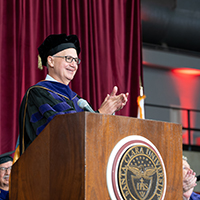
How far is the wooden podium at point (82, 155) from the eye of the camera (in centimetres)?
145

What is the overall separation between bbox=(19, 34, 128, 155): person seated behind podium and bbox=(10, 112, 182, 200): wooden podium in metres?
0.29

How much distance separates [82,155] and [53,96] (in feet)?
2.55

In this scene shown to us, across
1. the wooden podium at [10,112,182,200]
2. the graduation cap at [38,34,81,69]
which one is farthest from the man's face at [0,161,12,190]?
the wooden podium at [10,112,182,200]

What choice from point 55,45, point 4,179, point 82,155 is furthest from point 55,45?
point 4,179

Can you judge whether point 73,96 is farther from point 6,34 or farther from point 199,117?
Answer: point 199,117

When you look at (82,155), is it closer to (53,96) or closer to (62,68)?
(53,96)

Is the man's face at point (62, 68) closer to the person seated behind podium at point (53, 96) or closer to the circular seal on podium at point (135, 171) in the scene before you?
the person seated behind podium at point (53, 96)

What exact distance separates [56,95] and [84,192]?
881 mm

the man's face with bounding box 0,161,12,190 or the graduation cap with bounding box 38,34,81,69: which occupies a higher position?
the graduation cap with bounding box 38,34,81,69

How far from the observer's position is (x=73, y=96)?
2.41 m

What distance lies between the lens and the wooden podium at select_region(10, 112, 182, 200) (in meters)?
1.45

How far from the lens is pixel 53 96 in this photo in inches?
85.3

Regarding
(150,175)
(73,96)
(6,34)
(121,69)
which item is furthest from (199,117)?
(150,175)

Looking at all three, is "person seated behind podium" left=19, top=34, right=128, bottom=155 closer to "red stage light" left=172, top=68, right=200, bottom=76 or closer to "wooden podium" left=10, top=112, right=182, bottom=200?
"wooden podium" left=10, top=112, right=182, bottom=200
